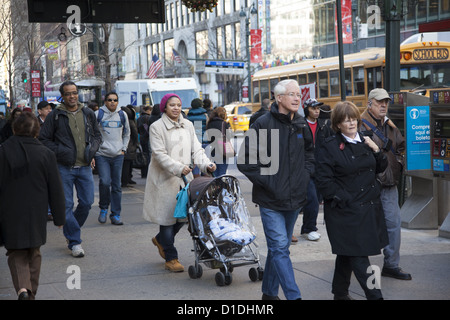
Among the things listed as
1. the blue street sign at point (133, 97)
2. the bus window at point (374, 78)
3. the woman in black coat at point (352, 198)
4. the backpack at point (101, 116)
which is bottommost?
the woman in black coat at point (352, 198)

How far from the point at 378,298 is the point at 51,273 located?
3.44 metres

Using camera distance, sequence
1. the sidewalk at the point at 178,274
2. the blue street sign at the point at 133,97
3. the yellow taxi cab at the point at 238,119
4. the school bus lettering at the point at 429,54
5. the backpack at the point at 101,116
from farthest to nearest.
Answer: the yellow taxi cab at the point at 238,119 → the blue street sign at the point at 133,97 → the school bus lettering at the point at 429,54 → the backpack at the point at 101,116 → the sidewalk at the point at 178,274

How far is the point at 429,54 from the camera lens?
2083 centimetres

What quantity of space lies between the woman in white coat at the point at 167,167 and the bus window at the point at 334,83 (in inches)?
719

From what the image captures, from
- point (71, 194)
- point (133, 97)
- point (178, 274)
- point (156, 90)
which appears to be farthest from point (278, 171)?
point (133, 97)

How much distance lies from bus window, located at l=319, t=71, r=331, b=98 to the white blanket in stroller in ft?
64.5

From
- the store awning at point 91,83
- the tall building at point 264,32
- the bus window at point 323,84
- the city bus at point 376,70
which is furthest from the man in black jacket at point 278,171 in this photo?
the tall building at point 264,32

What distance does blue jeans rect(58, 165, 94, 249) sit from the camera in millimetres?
7941

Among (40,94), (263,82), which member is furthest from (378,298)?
(40,94)

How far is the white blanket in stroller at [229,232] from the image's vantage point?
254 inches

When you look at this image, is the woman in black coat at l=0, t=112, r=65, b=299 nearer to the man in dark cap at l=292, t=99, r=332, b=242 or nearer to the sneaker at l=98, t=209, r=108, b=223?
the man in dark cap at l=292, t=99, r=332, b=242

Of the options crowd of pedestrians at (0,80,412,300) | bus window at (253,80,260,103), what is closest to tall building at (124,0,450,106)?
bus window at (253,80,260,103)

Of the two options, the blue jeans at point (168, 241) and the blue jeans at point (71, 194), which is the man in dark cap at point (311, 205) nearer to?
the blue jeans at point (168, 241)

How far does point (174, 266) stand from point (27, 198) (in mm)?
1963
